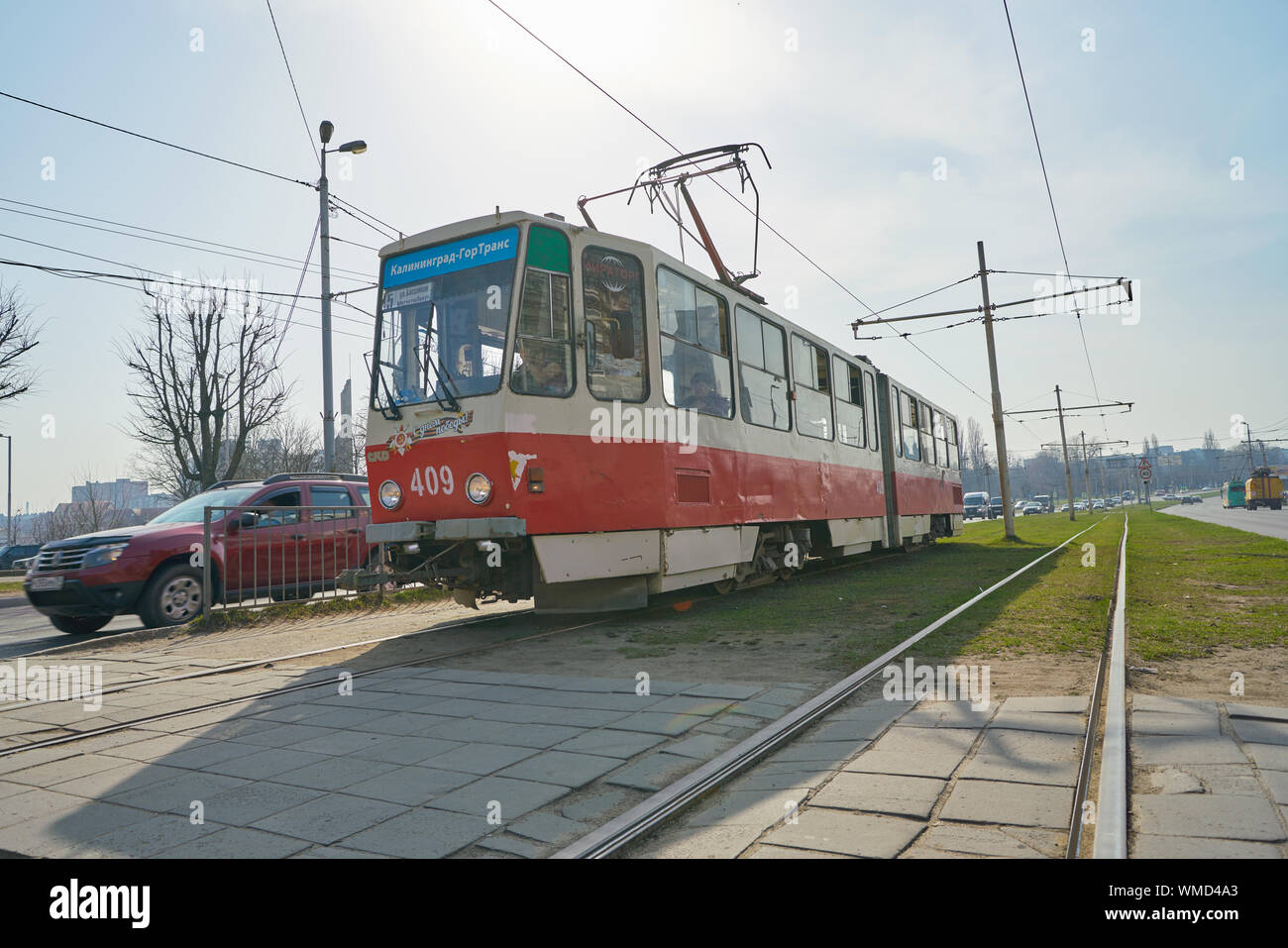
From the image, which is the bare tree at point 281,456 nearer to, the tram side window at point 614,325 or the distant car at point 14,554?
the distant car at point 14,554

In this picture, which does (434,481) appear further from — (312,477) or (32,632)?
(32,632)

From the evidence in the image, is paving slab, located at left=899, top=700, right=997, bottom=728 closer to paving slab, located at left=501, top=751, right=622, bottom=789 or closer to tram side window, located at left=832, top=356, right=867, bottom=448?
paving slab, located at left=501, top=751, right=622, bottom=789

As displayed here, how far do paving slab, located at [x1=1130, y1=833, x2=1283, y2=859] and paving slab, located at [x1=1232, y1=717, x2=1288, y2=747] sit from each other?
4.54 feet

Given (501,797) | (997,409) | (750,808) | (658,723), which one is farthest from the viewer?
(997,409)

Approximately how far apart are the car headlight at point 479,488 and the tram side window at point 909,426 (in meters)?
12.1

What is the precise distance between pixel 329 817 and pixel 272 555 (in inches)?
314

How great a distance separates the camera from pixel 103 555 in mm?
9344

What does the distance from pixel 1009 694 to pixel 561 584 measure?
446 centimetres

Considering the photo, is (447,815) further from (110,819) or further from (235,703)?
(235,703)

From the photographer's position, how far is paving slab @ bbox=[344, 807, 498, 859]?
9.37 ft

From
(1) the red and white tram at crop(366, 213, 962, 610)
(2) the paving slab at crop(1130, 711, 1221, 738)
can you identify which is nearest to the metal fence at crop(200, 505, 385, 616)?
(1) the red and white tram at crop(366, 213, 962, 610)

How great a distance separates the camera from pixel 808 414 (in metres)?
12.4

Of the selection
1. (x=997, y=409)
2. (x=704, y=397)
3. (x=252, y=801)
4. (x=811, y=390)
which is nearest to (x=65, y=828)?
(x=252, y=801)

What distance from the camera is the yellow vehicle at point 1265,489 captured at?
196 ft
